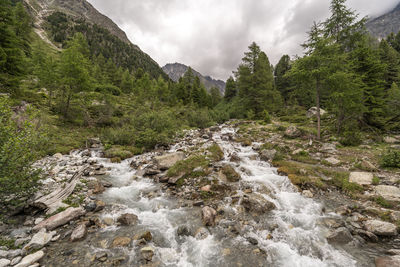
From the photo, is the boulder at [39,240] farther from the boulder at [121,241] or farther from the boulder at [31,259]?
the boulder at [121,241]

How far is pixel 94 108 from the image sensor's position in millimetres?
25641

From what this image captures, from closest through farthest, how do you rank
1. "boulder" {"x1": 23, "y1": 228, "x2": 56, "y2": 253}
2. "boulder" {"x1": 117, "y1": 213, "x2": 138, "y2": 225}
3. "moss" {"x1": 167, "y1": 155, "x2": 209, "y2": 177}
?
"boulder" {"x1": 23, "y1": 228, "x2": 56, "y2": 253} → "boulder" {"x1": 117, "y1": 213, "x2": 138, "y2": 225} → "moss" {"x1": 167, "y1": 155, "x2": 209, "y2": 177}

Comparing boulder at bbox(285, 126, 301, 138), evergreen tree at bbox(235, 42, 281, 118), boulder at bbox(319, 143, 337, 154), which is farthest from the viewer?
evergreen tree at bbox(235, 42, 281, 118)

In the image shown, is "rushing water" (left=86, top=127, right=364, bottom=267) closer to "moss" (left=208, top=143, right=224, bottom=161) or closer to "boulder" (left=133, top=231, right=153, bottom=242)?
"boulder" (left=133, top=231, right=153, bottom=242)

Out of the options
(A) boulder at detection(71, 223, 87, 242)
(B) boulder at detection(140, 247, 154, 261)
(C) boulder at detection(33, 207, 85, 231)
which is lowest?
(B) boulder at detection(140, 247, 154, 261)

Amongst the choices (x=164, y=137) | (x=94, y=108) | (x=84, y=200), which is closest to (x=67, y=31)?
(x=94, y=108)

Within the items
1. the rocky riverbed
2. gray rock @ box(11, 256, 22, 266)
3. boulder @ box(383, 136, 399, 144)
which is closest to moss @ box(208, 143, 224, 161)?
the rocky riverbed

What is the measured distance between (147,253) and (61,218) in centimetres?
379

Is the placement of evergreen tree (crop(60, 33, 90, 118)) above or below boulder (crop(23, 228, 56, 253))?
above

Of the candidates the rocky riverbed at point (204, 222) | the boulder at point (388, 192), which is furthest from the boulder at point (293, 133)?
the boulder at point (388, 192)

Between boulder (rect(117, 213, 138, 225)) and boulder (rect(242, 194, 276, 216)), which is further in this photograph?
boulder (rect(242, 194, 276, 216))

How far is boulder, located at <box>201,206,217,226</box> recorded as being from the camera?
627 centimetres

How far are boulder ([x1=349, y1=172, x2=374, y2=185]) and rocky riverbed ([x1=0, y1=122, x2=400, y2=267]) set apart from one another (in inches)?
2.1

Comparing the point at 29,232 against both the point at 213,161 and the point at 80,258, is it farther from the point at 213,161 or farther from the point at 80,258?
the point at 213,161
